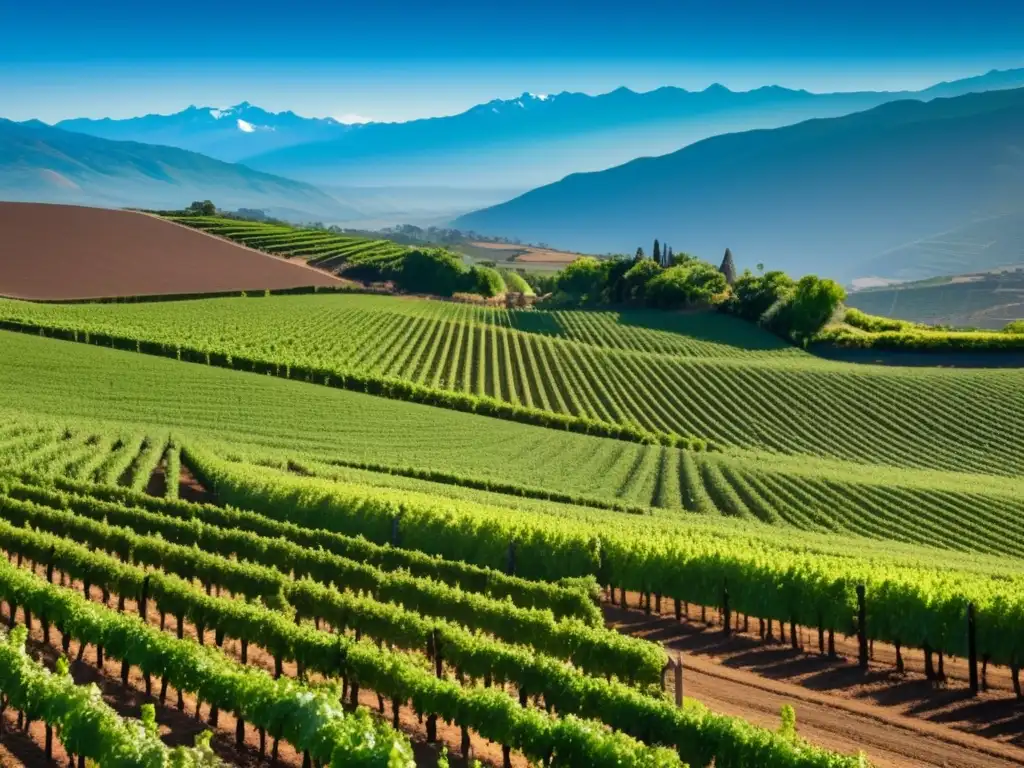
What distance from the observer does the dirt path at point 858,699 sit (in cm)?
1908

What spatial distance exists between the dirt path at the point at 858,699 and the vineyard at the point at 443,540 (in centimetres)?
83

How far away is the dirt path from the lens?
19.1 metres

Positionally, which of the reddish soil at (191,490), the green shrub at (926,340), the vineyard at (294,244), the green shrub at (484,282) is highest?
the vineyard at (294,244)

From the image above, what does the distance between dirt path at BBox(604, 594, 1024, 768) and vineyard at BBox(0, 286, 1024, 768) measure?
0.83m

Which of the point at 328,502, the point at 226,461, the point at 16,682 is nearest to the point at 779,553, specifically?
the point at 328,502

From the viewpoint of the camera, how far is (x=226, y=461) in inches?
1576

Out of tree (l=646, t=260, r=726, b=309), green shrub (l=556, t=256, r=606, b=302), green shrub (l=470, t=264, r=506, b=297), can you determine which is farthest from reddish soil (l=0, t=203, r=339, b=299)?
green shrub (l=556, t=256, r=606, b=302)

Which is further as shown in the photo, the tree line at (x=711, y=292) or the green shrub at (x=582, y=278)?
the green shrub at (x=582, y=278)

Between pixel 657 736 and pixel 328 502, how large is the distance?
18.2m

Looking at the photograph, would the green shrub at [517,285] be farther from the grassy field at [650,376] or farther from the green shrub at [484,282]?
the grassy field at [650,376]

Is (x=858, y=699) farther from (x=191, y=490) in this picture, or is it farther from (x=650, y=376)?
(x=650, y=376)

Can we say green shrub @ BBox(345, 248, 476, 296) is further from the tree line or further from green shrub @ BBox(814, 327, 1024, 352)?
green shrub @ BBox(814, 327, 1024, 352)

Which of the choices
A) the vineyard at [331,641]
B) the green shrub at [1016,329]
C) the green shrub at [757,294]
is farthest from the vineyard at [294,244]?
the vineyard at [331,641]

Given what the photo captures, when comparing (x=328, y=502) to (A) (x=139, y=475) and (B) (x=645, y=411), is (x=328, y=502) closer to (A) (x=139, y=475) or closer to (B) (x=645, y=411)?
(A) (x=139, y=475)
